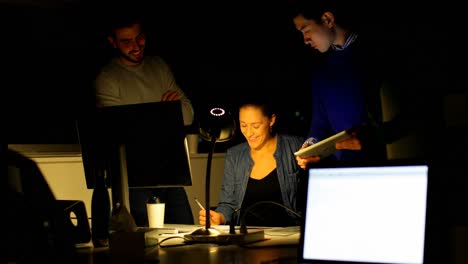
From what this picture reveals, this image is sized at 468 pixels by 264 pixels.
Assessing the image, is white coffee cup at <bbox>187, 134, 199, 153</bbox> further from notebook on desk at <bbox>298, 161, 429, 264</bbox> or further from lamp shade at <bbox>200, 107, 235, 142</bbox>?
notebook on desk at <bbox>298, 161, 429, 264</bbox>

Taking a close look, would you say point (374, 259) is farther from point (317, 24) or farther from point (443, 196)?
point (317, 24)

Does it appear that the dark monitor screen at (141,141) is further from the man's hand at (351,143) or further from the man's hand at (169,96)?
the man's hand at (169,96)

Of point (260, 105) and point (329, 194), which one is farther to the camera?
point (260, 105)

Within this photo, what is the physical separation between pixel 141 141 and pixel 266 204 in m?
1.10

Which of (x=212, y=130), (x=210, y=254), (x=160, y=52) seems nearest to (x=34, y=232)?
(x=210, y=254)

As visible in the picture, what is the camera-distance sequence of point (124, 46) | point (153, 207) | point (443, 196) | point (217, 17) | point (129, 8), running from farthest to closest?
1. point (217, 17)
2. point (129, 8)
3. point (124, 46)
4. point (153, 207)
5. point (443, 196)

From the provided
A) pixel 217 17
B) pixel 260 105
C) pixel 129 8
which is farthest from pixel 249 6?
pixel 260 105

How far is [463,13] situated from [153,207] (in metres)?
1.57

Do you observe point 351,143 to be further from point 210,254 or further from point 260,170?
point 260,170

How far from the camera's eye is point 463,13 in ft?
9.49

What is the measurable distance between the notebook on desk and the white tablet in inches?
23.3

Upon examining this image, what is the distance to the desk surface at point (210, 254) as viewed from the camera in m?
1.82

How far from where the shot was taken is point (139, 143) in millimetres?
2365

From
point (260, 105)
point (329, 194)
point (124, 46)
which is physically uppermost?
point (124, 46)
